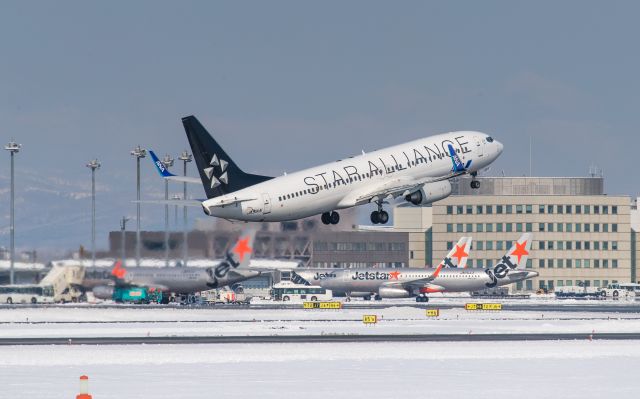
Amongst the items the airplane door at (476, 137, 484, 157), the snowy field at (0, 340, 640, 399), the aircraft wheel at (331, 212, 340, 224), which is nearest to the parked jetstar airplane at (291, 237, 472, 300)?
the airplane door at (476, 137, 484, 157)

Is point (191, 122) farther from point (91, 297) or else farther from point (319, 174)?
point (91, 297)

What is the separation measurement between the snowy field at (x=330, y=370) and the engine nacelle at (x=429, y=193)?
17939 mm

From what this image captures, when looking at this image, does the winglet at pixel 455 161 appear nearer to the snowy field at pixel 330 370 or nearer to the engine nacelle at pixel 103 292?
the snowy field at pixel 330 370

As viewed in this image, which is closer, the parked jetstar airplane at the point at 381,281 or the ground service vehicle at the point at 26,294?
the ground service vehicle at the point at 26,294

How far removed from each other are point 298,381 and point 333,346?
21.8 meters

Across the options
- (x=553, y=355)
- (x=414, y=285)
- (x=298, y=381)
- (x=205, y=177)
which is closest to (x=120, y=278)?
(x=414, y=285)

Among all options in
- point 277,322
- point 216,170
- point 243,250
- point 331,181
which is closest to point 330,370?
point 331,181

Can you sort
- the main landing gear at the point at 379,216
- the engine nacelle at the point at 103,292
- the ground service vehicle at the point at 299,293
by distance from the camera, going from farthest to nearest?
1. the ground service vehicle at the point at 299,293
2. the engine nacelle at the point at 103,292
3. the main landing gear at the point at 379,216

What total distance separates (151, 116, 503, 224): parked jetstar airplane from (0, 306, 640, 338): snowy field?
352 inches

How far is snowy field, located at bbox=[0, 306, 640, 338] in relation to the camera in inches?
4001

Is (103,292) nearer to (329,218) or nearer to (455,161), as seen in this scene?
(329,218)

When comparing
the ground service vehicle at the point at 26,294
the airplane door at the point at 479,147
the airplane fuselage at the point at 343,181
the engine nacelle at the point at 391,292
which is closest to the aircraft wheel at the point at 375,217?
the airplane fuselage at the point at 343,181

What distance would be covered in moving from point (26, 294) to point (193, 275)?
19310 mm

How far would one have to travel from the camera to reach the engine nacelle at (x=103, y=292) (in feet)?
528
